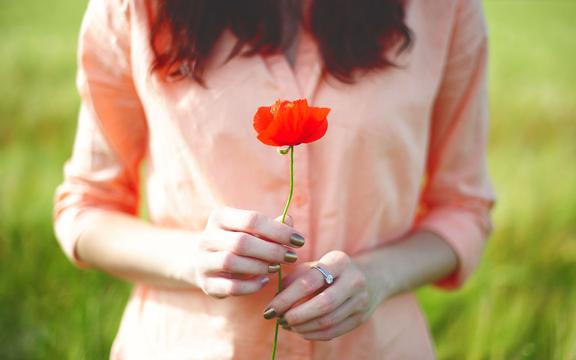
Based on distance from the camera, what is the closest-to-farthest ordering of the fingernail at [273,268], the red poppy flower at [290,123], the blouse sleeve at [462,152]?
the red poppy flower at [290,123], the fingernail at [273,268], the blouse sleeve at [462,152]

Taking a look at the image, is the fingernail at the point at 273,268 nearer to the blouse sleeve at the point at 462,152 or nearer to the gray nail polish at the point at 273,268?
the gray nail polish at the point at 273,268

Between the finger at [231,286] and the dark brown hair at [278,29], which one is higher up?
the dark brown hair at [278,29]

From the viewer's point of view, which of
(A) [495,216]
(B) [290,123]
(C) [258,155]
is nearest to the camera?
(B) [290,123]

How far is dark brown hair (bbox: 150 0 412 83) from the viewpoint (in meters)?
0.82

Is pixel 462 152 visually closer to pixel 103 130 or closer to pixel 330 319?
pixel 330 319

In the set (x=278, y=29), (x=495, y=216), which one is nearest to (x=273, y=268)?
(x=278, y=29)

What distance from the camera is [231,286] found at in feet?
2.28

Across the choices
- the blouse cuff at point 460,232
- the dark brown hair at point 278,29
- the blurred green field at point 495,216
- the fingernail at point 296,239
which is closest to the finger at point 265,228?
the fingernail at point 296,239

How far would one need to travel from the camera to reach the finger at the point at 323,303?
2.29ft

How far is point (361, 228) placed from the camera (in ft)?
2.84

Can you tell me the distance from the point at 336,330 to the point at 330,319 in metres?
0.03

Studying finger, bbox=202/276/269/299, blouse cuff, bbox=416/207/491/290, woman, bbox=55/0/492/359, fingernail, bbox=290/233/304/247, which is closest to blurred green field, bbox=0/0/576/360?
blouse cuff, bbox=416/207/491/290

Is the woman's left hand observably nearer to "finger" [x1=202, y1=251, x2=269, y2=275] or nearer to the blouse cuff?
"finger" [x1=202, y1=251, x2=269, y2=275]

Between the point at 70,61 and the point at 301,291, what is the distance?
1.92 m
